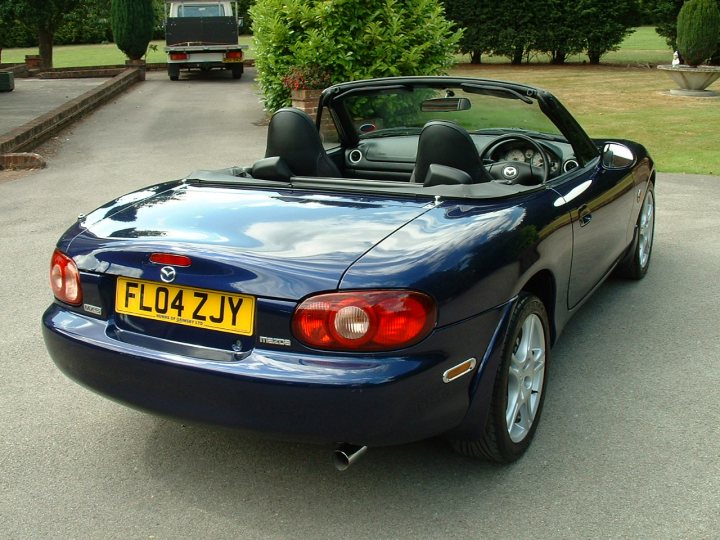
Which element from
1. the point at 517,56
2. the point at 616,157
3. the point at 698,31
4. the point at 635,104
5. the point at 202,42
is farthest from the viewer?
the point at 517,56

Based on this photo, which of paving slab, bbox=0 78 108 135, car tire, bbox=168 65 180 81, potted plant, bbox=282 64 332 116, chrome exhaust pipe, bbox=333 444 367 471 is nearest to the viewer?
chrome exhaust pipe, bbox=333 444 367 471

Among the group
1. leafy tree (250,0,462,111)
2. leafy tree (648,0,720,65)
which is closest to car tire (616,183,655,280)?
leafy tree (250,0,462,111)

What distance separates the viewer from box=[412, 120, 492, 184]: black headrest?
12.3 ft

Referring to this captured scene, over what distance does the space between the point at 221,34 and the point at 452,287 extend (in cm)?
2462

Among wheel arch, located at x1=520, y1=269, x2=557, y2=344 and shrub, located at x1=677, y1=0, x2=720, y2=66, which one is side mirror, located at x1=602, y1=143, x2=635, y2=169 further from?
shrub, located at x1=677, y1=0, x2=720, y2=66

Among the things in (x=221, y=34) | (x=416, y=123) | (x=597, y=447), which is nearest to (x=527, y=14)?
(x=221, y=34)

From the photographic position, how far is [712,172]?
10.0 metres

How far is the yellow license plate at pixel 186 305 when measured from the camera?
9.44 ft

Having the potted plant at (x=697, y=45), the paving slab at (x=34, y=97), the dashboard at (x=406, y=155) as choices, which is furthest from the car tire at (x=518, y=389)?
the potted plant at (x=697, y=45)

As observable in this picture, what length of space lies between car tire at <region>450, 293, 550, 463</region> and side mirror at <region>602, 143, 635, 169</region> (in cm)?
145

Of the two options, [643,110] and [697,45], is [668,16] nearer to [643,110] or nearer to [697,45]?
[697,45]

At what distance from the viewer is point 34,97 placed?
2014 cm

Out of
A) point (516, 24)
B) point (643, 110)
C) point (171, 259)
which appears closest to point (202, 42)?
point (516, 24)

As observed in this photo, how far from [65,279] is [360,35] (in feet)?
32.2
